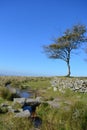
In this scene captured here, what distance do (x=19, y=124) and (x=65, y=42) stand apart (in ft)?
124

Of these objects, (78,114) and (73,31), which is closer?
(78,114)

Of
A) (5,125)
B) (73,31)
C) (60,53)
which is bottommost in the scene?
(5,125)

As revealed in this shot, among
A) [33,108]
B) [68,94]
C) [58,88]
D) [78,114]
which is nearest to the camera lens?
[78,114]

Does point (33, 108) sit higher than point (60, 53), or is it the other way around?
point (60, 53)

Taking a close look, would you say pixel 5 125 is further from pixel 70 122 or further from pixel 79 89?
pixel 79 89

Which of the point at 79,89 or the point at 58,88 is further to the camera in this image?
the point at 58,88

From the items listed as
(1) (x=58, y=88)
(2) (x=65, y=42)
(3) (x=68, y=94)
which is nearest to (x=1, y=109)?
(3) (x=68, y=94)

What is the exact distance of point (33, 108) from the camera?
58.3ft

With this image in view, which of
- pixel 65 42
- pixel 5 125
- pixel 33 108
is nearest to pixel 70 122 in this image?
pixel 5 125

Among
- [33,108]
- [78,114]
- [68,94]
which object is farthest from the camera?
[68,94]

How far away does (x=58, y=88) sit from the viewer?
29062 millimetres

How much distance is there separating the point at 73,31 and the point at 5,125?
38.2 metres

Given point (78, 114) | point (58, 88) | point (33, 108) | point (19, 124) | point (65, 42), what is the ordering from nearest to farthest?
point (19, 124) < point (78, 114) < point (33, 108) < point (58, 88) < point (65, 42)

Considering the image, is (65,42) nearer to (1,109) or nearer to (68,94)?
(68,94)
